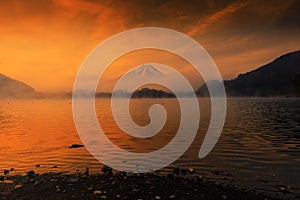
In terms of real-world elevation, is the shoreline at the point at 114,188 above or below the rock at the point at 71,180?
below

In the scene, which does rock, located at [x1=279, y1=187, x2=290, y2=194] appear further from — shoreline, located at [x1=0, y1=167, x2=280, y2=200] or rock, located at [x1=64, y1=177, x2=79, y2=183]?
rock, located at [x1=64, y1=177, x2=79, y2=183]

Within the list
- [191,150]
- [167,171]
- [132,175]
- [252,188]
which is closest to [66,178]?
[132,175]

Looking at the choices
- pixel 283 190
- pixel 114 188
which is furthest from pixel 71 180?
pixel 283 190

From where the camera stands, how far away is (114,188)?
20.1 meters

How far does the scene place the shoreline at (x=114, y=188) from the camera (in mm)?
18578

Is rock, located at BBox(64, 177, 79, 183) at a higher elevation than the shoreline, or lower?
higher

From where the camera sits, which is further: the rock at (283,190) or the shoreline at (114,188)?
the rock at (283,190)

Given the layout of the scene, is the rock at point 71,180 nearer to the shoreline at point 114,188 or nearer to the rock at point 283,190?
the shoreline at point 114,188

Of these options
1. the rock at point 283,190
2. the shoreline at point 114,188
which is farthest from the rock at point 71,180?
the rock at point 283,190

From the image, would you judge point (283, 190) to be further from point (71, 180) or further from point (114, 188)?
point (71, 180)

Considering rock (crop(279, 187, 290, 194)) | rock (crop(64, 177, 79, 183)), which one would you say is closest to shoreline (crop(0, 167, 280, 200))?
rock (crop(64, 177, 79, 183))

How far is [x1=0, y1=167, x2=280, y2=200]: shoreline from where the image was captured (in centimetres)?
1858

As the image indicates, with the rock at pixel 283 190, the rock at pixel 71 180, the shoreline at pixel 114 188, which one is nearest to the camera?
the shoreline at pixel 114 188

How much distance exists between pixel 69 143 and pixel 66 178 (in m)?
22.3
